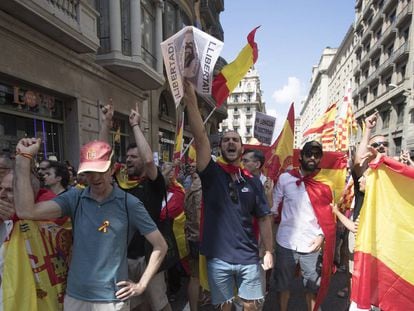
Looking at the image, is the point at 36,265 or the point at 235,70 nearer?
the point at 36,265

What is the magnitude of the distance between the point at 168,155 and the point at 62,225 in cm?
1336

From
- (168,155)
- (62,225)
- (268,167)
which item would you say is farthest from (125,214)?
(168,155)

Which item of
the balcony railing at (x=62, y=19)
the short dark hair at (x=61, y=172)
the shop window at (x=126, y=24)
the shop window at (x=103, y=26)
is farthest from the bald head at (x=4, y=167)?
the shop window at (x=126, y=24)

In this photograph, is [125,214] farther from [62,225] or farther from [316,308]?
[316,308]

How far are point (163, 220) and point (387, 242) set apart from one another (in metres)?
1.99

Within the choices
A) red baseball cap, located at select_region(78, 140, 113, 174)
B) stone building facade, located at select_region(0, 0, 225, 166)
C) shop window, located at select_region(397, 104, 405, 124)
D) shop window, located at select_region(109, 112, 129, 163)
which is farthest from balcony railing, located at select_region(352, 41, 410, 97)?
red baseball cap, located at select_region(78, 140, 113, 174)

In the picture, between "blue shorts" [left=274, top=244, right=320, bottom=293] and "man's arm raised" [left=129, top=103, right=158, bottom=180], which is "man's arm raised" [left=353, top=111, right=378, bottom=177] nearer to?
"blue shorts" [left=274, top=244, right=320, bottom=293]

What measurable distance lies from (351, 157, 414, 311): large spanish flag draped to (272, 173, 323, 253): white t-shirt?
64 centimetres

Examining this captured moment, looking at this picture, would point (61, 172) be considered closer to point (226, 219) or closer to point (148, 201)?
point (148, 201)

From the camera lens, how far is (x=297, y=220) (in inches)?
123

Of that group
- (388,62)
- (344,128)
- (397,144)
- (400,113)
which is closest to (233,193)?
(344,128)

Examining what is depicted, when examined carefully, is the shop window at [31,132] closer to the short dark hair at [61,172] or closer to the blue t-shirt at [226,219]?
the short dark hair at [61,172]

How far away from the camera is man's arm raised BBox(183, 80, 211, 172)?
2.18m

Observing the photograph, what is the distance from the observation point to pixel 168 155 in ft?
50.7
